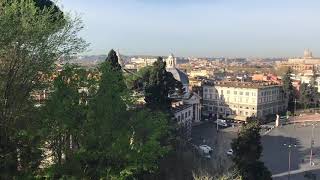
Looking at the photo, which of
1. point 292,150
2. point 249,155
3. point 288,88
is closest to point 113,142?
point 249,155

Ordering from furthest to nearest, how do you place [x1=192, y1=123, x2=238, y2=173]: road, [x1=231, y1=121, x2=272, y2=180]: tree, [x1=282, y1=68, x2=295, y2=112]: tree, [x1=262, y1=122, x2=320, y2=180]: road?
[x1=282, y1=68, x2=295, y2=112]: tree, [x1=192, y1=123, x2=238, y2=173]: road, [x1=262, y1=122, x2=320, y2=180]: road, [x1=231, y1=121, x2=272, y2=180]: tree

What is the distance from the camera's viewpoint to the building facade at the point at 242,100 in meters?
53.8

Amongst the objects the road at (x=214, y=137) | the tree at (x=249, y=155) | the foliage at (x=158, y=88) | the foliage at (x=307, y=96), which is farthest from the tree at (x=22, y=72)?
the foliage at (x=307, y=96)

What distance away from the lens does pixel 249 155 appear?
2072 centimetres

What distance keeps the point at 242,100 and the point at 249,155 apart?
34395 millimetres

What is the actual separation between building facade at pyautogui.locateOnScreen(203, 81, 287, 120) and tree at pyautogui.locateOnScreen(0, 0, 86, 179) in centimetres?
4359

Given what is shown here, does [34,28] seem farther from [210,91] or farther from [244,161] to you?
[210,91]

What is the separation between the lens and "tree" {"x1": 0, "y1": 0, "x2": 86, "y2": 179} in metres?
8.79

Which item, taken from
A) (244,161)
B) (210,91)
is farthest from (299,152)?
(210,91)

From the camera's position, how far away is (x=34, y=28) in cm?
906

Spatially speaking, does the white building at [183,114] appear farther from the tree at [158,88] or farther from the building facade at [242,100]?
the building facade at [242,100]

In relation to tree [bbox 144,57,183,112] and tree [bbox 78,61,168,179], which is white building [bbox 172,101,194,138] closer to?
tree [bbox 144,57,183,112]

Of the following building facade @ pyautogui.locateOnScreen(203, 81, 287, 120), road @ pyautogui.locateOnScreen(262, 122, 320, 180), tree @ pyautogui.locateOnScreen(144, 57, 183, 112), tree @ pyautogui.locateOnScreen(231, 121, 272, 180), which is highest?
tree @ pyautogui.locateOnScreen(144, 57, 183, 112)

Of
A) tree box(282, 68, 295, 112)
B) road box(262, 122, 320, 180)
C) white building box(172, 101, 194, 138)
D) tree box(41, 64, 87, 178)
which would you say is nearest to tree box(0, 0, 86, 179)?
tree box(41, 64, 87, 178)
